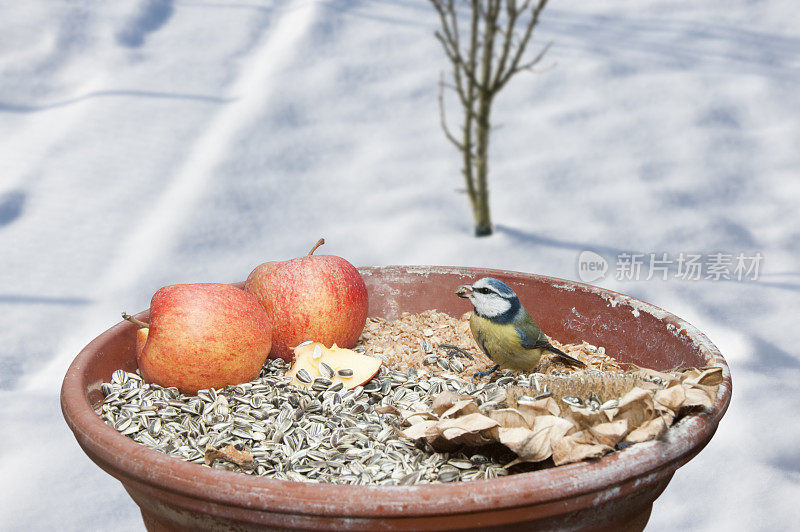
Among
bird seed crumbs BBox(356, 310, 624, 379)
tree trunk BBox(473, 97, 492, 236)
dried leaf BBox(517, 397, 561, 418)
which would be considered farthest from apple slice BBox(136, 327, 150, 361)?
tree trunk BBox(473, 97, 492, 236)

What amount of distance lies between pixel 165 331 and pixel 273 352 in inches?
14.6

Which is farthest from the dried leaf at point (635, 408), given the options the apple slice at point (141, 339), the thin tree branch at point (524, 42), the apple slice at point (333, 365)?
the thin tree branch at point (524, 42)

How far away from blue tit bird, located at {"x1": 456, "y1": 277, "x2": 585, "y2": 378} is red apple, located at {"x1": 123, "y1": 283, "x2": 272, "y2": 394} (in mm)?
558

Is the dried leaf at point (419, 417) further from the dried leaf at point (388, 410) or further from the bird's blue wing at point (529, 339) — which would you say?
the bird's blue wing at point (529, 339)

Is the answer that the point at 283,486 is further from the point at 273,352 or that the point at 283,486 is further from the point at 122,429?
the point at 273,352

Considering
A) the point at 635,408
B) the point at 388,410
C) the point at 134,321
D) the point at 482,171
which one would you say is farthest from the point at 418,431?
the point at 482,171

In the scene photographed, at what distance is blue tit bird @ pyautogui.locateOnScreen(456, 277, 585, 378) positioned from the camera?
5.84ft

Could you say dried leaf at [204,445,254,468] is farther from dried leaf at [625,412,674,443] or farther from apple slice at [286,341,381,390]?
dried leaf at [625,412,674,443]

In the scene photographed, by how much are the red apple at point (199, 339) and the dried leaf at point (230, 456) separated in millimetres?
311

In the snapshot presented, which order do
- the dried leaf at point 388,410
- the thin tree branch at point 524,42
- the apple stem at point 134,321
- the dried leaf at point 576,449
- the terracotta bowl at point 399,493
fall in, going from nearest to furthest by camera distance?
the terracotta bowl at point 399,493
the dried leaf at point 576,449
the dried leaf at point 388,410
the apple stem at point 134,321
the thin tree branch at point 524,42

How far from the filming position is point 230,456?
1416 mm

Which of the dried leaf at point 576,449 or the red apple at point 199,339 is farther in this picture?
the red apple at point 199,339

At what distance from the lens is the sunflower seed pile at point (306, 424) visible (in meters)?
1.40

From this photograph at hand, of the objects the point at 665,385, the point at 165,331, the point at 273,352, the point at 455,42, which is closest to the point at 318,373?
the point at 273,352
